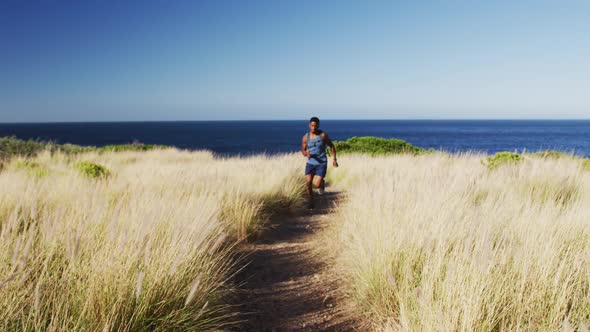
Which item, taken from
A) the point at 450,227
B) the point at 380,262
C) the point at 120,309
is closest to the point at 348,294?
the point at 380,262

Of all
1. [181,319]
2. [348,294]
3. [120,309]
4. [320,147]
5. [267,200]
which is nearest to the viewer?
[120,309]

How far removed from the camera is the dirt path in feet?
10.2

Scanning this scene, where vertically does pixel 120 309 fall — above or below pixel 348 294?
above

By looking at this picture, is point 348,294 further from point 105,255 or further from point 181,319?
point 105,255

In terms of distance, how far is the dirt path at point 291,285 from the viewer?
311 cm

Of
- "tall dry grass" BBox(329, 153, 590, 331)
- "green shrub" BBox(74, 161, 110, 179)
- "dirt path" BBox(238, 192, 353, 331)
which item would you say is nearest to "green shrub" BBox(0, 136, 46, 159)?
"green shrub" BBox(74, 161, 110, 179)

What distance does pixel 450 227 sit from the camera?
10.4 ft

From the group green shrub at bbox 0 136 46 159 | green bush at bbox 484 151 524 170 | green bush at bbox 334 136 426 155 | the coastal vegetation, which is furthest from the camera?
green bush at bbox 334 136 426 155

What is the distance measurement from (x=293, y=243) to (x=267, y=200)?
182cm

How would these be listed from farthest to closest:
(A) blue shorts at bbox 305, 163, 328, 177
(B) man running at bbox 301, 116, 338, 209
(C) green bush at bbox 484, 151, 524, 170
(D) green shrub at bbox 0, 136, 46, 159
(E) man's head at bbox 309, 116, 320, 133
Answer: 1. (D) green shrub at bbox 0, 136, 46, 159
2. (C) green bush at bbox 484, 151, 524, 170
3. (A) blue shorts at bbox 305, 163, 328, 177
4. (B) man running at bbox 301, 116, 338, 209
5. (E) man's head at bbox 309, 116, 320, 133

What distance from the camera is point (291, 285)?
3881 mm

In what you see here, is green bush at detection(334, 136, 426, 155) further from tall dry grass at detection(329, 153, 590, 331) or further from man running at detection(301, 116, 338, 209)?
tall dry grass at detection(329, 153, 590, 331)

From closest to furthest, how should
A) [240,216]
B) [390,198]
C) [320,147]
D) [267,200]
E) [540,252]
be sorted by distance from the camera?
1. [540,252]
2. [390,198]
3. [240,216]
4. [267,200]
5. [320,147]

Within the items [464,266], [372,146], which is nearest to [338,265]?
[464,266]
